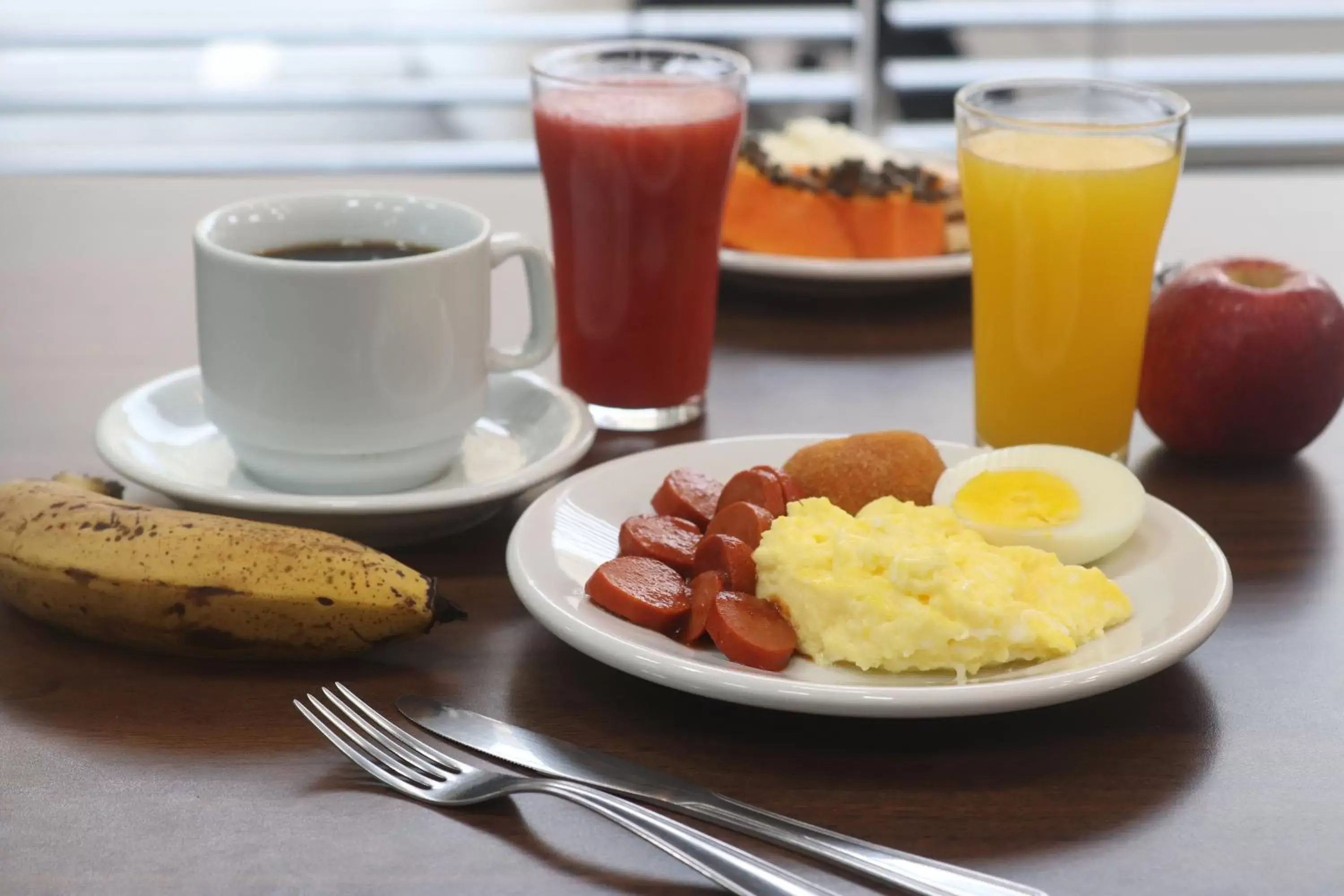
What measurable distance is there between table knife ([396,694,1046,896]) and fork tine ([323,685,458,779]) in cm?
2

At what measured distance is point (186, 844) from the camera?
0.90m

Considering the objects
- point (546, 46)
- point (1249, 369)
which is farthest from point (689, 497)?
point (546, 46)

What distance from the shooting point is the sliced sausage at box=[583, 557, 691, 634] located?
3.54ft

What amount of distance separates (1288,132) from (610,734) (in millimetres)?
4655

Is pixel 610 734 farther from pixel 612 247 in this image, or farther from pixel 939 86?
pixel 939 86

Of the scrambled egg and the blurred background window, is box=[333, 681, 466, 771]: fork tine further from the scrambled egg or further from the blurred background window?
the blurred background window

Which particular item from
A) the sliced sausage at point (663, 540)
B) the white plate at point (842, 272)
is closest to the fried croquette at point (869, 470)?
the sliced sausage at point (663, 540)

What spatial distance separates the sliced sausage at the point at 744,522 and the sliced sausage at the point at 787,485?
3 centimetres

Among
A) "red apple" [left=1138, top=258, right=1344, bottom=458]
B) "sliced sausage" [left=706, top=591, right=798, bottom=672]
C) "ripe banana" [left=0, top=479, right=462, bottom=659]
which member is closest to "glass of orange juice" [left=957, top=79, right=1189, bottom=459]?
"red apple" [left=1138, top=258, right=1344, bottom=458]

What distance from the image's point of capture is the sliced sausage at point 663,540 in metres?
1.16

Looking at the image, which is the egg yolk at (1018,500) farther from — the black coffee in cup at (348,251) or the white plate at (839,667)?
the black coffee in cup at (348,251)

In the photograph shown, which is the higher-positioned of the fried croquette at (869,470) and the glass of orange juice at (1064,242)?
the glass of orange juice at (1064,242)

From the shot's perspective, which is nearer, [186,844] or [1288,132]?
[186,844]

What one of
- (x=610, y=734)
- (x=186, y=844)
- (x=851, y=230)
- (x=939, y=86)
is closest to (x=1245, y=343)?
(x=851, y=230)
